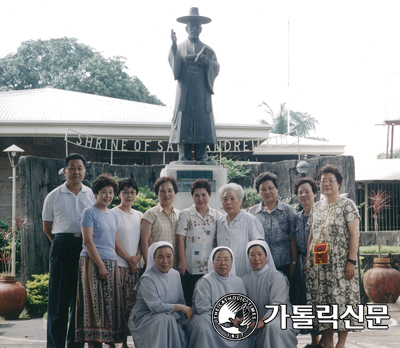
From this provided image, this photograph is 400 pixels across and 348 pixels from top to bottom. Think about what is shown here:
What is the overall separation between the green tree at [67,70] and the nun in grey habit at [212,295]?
21.6 meters

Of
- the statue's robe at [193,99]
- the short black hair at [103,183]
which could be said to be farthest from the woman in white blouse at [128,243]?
the statue's robe at [193,99]

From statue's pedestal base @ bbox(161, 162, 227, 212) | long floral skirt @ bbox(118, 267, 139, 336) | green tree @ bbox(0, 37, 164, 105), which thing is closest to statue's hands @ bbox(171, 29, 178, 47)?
statue's pedestal base @ bbox(161, 162, 227, 212)

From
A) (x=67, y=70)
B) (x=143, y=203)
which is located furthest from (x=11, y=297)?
(x=67, y=70)

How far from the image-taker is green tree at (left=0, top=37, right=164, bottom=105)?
85.1ft

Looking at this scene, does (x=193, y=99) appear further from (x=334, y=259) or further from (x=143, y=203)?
(x=334, y=259)

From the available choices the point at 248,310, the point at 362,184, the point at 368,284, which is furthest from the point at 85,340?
the point at 362,184

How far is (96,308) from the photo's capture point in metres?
4.76

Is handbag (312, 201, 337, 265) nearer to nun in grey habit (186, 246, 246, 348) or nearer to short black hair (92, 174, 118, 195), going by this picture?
nun in grey habit (186, 246, 246, 348)

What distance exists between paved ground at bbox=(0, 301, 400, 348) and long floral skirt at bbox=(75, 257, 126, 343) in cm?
76

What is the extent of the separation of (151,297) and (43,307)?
15.0ft

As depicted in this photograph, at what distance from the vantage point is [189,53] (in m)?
7.66

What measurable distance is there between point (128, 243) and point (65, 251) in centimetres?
53

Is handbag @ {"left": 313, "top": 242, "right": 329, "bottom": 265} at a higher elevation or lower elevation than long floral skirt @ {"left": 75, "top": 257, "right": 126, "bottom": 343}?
higher

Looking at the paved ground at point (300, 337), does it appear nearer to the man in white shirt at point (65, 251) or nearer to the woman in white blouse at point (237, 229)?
the man in white shirt at point (65, 251)
